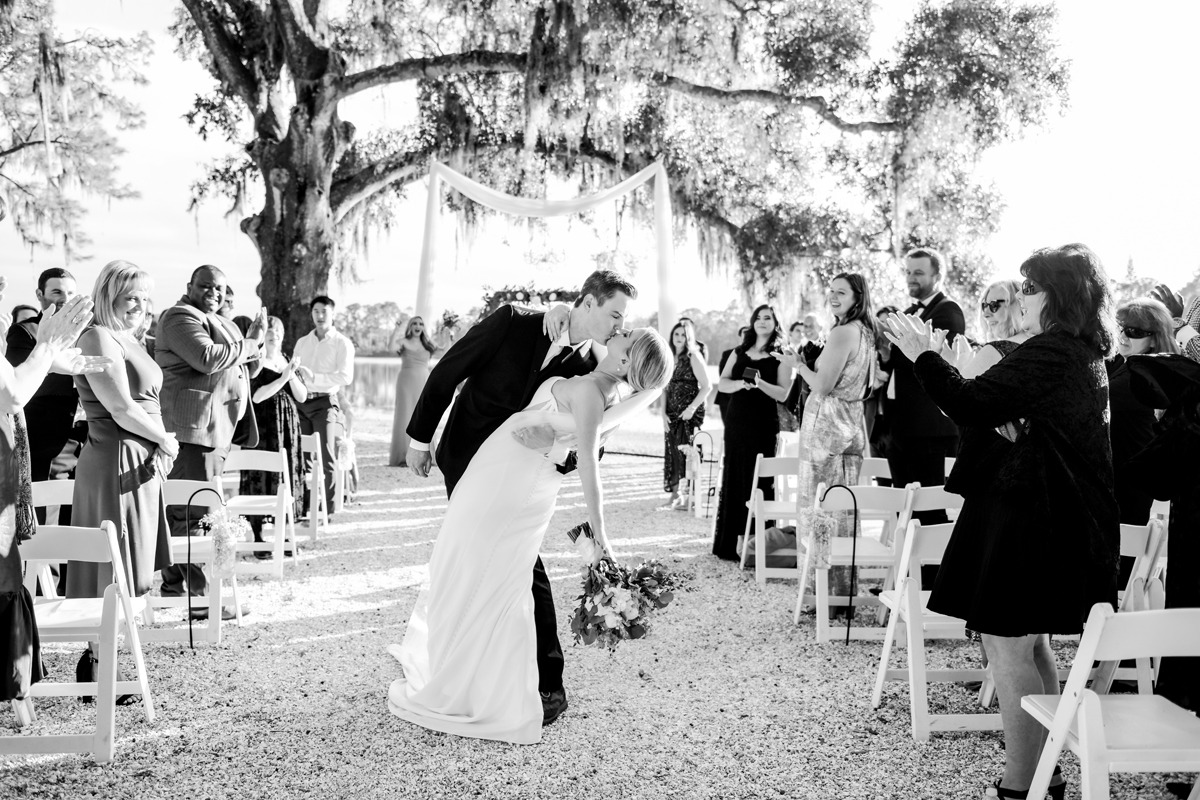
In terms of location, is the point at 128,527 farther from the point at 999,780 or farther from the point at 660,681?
the point at 999,780

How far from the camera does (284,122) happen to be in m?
11.7

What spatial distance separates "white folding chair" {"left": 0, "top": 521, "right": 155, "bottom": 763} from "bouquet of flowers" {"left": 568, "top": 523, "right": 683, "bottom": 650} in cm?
163

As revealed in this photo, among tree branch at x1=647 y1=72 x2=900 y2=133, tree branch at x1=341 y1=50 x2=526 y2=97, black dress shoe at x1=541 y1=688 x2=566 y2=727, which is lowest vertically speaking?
black dress shoe at x1=541 y1=688 x2=566 y2=727

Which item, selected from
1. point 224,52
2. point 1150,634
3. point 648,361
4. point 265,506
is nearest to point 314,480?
point 265,506

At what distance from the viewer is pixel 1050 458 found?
8.77 feet

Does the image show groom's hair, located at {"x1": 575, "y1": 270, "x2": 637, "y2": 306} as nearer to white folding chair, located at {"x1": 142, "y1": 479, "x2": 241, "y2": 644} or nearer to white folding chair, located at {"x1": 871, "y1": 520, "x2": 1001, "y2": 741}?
white folding chair, located at {"x1": 871, "y1": 520, "x2": 1001, "y2": 741}

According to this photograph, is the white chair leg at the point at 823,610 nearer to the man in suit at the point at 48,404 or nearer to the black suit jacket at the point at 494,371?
the black suit jacket at the point at 494,371

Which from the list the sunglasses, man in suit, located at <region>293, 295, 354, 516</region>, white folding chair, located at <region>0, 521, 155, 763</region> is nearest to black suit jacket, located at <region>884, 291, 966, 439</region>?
the sunglasses

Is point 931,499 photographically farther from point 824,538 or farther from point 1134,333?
point 1134,333

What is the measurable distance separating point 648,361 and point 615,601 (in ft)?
2.73

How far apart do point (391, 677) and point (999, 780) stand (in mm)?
2590

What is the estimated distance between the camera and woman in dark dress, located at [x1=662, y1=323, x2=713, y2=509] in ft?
29.5

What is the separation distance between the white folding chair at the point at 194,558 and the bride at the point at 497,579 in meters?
1.55

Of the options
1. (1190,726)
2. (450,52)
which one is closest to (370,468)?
(450,52)
